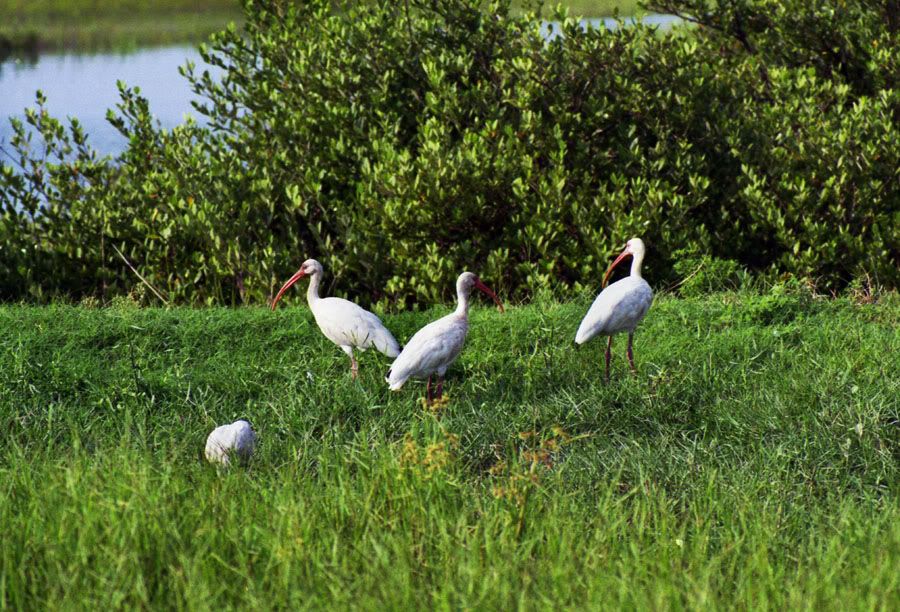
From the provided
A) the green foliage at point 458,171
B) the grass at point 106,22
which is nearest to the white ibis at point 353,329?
the green foliage at point 458,171

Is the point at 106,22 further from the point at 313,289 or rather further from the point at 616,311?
the point at 616,311

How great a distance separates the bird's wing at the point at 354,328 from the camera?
5.96 meters

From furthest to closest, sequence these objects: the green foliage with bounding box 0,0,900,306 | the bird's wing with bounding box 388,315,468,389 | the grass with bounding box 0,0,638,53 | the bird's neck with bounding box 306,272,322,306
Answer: the grass with bounding box 0,0,638,53
the green foliage with bounding box 0,0,900,306
the bird's neck with bounding box 306,272,322,306
the bird's wing with bounding box 388,315,468,389

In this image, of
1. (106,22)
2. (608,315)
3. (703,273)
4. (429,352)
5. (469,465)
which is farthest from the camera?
(106,22)

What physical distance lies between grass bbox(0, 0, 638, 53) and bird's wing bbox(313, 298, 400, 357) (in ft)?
65.8

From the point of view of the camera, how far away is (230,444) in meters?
4.70

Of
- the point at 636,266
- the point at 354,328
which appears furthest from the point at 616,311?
the point at 354,328

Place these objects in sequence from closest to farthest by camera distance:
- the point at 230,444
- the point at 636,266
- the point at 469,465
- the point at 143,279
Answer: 1. the point at 230,444
2. the point at 469,465
3. the point at 636,266
4. the point at 143,279

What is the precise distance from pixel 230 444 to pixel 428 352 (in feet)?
3.84

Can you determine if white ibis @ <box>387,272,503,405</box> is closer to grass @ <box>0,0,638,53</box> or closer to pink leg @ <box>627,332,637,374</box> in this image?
pink leg @ <box>627,332,637,374</box>

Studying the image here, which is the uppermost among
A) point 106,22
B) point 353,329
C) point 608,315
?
point 608,315

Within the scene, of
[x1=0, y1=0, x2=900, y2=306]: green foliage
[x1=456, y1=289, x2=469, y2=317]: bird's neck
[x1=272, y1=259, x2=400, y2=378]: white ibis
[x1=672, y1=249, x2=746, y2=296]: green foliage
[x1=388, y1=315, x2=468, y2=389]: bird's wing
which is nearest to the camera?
[x1=388, y1=315, x2=468, y2=389]: bird's wing

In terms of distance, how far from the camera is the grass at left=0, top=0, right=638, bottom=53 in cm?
2570

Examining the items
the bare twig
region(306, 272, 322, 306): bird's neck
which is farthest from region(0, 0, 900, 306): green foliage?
region(306, 272, 322, 306): bird's neck
